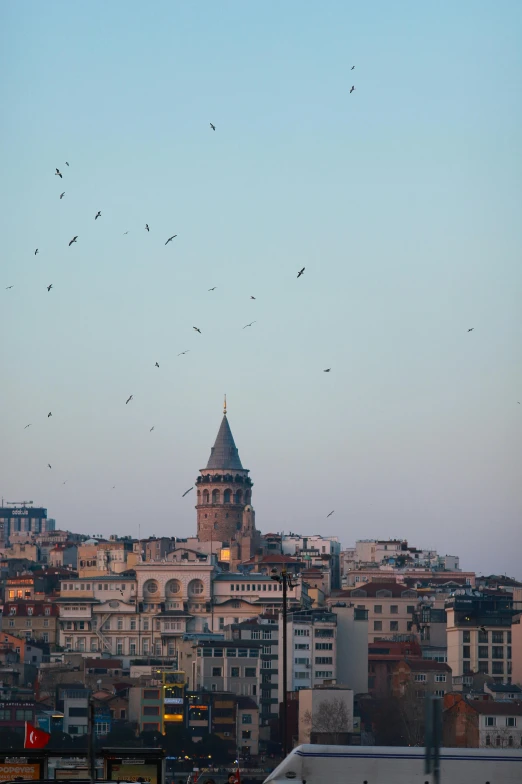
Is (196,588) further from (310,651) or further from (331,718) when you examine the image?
(331,718)

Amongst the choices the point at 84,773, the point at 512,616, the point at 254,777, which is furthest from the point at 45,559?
the point at 84,773

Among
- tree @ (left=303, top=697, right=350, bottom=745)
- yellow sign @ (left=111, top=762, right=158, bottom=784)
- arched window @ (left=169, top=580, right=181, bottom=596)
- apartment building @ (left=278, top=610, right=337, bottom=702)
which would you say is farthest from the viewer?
arched window @ (left=169, top=580, right=181, bottom=596)

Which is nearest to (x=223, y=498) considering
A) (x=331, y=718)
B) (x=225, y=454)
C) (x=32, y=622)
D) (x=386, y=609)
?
(x=225, y=454)

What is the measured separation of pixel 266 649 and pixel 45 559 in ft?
199

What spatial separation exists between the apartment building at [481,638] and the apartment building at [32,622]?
82.8 feet

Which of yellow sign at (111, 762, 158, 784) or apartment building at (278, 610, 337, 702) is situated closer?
yellow sign at (111, 762, 158, 784)

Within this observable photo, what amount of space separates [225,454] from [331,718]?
73410mm

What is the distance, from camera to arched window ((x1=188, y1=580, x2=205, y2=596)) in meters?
A: 104

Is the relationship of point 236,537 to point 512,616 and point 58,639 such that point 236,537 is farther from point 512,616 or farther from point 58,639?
point 512,616

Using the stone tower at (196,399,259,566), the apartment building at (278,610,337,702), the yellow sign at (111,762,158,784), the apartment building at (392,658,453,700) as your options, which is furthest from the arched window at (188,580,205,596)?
the yellow sign at (111,762,158,784)

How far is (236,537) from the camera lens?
5098 inches

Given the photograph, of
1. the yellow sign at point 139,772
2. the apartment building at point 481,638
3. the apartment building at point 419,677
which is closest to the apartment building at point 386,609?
the apartment building at point 481,638

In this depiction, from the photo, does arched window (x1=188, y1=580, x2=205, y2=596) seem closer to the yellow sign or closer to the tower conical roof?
the tower conical roof

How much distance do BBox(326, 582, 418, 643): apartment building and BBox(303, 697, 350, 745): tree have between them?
92.3 ft
